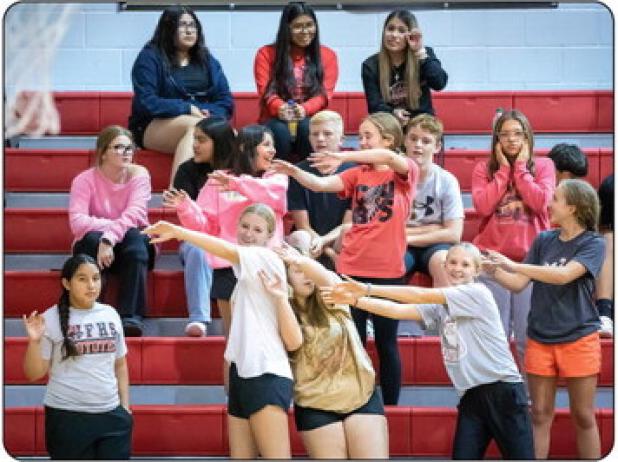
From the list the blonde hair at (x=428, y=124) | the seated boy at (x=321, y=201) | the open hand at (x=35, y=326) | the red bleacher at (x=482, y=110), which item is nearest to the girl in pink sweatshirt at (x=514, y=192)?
the blonde hair at (x=428, y=124)

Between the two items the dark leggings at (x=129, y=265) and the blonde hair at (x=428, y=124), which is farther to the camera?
the blonde hair at (x=428, y=124)

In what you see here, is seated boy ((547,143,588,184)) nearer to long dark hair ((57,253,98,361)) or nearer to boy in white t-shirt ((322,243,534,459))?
boy in white t-shirt ((322,243,534,459))

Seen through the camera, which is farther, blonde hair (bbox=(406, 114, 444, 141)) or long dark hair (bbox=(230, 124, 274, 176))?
blonde hair (bbox=(406, 114, 444, 141))

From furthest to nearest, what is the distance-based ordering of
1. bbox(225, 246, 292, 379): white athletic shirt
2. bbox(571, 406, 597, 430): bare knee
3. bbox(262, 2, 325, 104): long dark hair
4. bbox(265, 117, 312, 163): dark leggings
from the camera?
bbox(262, 2, 325, 104): long dark hair < bbox(265, 117, 312, 163): dark leggings < bbox(571, 406, 597, 430): bare knee < bbox(225, 246, 292, 379): white athletic shirt

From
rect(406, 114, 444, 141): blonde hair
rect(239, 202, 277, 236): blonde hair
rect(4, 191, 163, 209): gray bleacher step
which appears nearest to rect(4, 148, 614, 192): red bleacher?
rect(4, 191, 163, 209): gray bleacher step

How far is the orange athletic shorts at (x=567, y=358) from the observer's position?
471 cm

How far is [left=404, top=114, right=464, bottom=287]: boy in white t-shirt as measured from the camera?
519 cm

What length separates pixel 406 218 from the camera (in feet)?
16.2

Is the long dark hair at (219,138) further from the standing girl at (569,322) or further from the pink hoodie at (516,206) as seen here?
the standing girl at (569,322)

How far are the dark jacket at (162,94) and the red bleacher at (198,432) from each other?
1.51 metres

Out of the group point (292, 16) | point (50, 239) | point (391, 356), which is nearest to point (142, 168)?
point (50, 239)

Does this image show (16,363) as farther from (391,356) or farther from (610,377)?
(610,377)

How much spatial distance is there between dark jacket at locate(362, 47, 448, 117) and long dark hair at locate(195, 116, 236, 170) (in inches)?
26.6

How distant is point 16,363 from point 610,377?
208 cm
